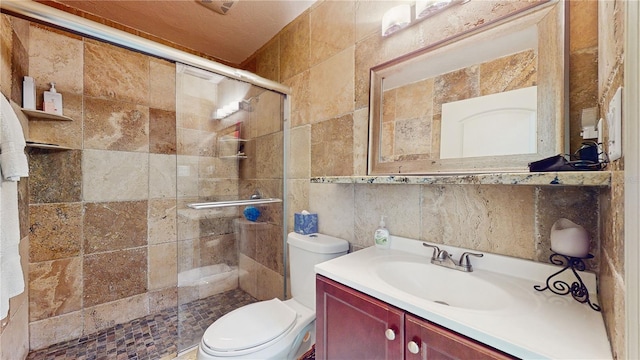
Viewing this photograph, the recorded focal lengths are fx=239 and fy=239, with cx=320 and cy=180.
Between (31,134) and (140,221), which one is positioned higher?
(31,134)

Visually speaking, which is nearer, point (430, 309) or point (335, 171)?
point (430, 309)

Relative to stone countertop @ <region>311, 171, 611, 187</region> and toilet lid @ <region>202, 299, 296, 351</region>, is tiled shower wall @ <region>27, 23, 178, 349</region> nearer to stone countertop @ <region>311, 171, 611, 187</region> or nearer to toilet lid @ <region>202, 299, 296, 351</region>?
toilet lid @ <region>202, 299, 296, 351</region>

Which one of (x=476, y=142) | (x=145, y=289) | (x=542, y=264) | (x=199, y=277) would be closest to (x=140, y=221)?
(x=145, y=289)

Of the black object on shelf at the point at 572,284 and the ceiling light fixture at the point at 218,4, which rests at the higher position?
the ceiling light fixture at the point at 218,4

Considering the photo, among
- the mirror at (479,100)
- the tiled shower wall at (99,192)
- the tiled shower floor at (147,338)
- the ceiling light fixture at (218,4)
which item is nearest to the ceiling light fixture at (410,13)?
the mirror at (479,100)

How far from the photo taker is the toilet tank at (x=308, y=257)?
1.37 m

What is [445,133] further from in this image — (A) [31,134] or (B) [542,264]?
(A) [31,134]

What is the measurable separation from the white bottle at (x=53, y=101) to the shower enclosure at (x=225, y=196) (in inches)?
31.8

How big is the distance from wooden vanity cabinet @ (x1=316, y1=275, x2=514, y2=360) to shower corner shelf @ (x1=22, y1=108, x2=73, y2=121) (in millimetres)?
1992

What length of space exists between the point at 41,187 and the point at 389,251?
7.48ft

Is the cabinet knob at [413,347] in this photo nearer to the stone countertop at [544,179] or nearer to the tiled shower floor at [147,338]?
the stone countertop at [544,179]

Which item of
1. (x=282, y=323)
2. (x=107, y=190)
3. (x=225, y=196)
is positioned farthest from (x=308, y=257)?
(x=107, y=190)

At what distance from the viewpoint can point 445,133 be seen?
1.05m

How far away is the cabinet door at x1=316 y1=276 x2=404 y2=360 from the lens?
745 millimetres
